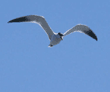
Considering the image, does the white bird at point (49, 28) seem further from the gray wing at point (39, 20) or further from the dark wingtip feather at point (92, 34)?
the dark wingtip feather at point (92, 34)

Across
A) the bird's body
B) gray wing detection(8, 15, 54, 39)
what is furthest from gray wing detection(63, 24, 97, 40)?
gray wing detection(8, 15, 54, 39)

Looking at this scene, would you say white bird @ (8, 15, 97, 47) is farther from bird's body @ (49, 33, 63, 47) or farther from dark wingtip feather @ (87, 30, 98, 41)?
dark wingtip feather @ (87, 30, 98, 41)

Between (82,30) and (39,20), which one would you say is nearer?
(39,20)

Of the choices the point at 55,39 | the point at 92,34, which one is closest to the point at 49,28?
the point at 55,39

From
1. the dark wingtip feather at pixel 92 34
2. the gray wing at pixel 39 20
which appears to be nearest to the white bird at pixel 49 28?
the gray wing at pixel 39 20

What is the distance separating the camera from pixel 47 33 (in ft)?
71.6

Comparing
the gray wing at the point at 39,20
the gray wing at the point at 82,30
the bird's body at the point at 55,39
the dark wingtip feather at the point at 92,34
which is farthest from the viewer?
the dark wingtip feather at the point at 92,34

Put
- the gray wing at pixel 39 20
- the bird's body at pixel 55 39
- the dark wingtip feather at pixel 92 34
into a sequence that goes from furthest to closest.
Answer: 1. the dark wingtip feather at pixel 92 34
2. the bird's body at pixel 55 39
3. the gray wing at pixel 39 20

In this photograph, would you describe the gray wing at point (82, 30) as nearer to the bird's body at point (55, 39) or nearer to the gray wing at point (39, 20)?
the bird's body at point (55, 39)

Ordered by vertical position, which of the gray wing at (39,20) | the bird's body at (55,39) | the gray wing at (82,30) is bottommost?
the bird's body at (55,39)

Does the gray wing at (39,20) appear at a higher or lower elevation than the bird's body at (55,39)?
higher

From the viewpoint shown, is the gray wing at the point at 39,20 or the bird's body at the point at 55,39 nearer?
the gray wing at the point at 39,20

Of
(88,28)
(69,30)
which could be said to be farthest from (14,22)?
(88,28)

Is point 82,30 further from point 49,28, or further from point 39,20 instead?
point 39,20
